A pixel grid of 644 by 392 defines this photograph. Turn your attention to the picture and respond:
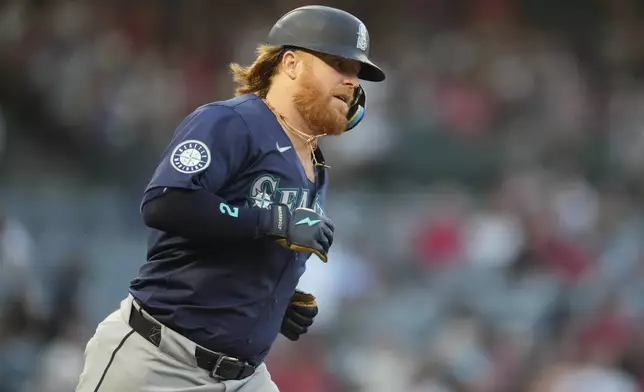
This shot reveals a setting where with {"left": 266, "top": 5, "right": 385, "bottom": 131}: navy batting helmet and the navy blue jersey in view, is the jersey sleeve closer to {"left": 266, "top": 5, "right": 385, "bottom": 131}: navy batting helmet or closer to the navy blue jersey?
the navy blue jersey

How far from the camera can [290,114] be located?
2.99 metres

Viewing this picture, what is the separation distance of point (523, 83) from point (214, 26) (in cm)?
286

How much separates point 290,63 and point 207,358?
0.89 metres

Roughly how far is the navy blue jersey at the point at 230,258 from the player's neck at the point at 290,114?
0.07 metres

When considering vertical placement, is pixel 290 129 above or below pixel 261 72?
below

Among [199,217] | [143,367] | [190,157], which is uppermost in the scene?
[190,157]

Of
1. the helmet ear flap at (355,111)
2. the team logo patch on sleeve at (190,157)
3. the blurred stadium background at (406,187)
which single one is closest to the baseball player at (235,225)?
the team logo patch on sleeve at (190,157)

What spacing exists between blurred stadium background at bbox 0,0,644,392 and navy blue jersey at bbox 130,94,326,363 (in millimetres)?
3475

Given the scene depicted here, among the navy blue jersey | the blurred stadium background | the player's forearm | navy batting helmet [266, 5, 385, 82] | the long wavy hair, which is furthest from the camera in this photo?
the blurred stadium background

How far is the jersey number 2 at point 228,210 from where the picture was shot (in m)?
2.65

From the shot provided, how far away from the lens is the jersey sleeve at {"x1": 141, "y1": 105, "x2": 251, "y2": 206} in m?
2.63

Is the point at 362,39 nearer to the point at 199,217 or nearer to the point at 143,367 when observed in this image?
the point at 199,217

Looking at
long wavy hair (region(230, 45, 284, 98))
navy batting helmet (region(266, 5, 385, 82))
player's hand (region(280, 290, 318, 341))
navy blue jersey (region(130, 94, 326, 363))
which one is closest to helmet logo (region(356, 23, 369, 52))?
navy batting helmet (region(266, 5, 385, 82))

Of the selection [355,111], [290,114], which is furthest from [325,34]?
[355,111]
